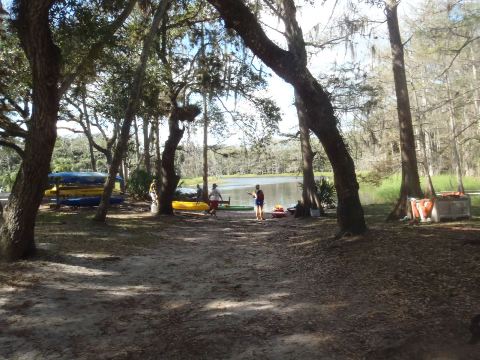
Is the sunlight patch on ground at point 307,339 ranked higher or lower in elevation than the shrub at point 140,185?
lower

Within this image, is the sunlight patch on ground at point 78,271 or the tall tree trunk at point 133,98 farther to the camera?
the tall tree trunk at point 133,98

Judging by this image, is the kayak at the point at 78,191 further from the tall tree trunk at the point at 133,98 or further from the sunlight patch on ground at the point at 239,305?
the sunlight patch on ground at the point at 239,305

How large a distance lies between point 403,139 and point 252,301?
947 cm

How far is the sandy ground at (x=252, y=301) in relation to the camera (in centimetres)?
401

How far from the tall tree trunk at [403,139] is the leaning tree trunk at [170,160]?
740 centimetres

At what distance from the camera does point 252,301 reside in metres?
5.63

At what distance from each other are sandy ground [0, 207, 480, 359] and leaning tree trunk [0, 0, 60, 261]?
1.79ft

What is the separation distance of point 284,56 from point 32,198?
16.9 feet

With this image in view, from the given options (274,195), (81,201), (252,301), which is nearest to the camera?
(252,301)

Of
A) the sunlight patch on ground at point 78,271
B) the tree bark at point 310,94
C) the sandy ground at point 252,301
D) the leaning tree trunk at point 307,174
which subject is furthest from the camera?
the leaning tree trunk at point 307,174

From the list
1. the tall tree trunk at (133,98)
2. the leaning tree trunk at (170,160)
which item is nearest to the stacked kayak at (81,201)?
the leaning tree trunk at (170,160)

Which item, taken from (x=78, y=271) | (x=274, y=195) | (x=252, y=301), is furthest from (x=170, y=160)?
(x=274, y=195)

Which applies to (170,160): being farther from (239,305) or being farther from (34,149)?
(239,305)

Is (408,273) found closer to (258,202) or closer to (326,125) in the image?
(326,125)
